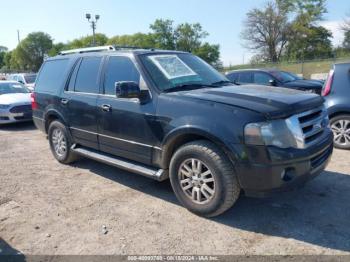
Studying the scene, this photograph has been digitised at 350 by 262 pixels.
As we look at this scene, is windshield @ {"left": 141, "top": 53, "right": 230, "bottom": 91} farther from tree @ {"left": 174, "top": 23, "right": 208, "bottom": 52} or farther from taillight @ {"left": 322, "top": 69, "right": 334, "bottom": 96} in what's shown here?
tree @ {"left": 174, "top": 23, "right": 208, "bottom": 52}

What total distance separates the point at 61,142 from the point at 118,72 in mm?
2056

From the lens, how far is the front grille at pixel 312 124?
12.4 feet

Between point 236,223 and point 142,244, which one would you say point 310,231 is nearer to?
point 236,223

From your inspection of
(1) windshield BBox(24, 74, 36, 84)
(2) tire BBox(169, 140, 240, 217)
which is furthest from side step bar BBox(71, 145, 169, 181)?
(1) windshield BBox(24, 74, 36, 84)

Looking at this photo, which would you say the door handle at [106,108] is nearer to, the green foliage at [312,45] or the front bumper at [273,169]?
the front bumper at [273,169]

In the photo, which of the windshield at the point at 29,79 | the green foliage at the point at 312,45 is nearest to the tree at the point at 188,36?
the green foliage at the point at 312,45

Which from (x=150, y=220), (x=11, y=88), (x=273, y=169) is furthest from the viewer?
(x=11, y=88)

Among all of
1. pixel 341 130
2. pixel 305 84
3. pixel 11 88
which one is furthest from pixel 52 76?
pixel 305 84

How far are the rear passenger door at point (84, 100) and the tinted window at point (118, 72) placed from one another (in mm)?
232

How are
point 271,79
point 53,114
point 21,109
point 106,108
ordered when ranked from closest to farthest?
1. point 106,108
2. point 53,114
3. point 21,109
4. point 271,79

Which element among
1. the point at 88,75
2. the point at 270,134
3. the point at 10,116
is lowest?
the point at 10,116

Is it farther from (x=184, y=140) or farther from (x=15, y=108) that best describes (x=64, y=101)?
(x=15, y=108)

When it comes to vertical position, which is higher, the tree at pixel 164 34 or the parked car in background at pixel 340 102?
the tree at pixel 164 34

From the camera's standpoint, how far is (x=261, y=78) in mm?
11469
